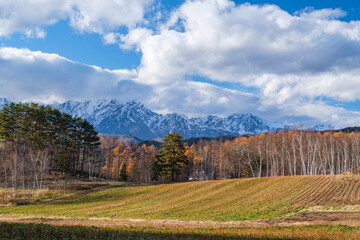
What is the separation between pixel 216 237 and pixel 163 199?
3360cm

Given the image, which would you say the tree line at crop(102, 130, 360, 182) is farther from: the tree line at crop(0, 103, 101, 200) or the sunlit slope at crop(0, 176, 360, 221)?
the tree line at crop(0, 103, 101, 200)

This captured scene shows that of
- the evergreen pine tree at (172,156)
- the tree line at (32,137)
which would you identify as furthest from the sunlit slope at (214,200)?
the tree line at (32,137)

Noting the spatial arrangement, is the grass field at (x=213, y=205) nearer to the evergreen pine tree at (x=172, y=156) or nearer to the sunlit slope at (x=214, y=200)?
the sunlit slope at (x=214, y=200)

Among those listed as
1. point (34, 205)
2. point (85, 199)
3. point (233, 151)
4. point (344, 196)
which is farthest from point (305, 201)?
point (233, 151)

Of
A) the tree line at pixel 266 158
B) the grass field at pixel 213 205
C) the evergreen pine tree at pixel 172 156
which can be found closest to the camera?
the grass field at pixel 213 205

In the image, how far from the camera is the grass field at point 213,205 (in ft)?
84.1

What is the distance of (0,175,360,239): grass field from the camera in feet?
84.1

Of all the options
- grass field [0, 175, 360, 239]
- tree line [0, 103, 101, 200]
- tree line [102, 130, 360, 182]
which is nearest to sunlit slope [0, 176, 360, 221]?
grass field [0, 175, 360, 239]

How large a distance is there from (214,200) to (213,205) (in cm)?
400

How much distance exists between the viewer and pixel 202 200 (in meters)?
43.6

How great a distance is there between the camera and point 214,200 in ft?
140

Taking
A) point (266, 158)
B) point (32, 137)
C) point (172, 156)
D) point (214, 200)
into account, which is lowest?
point (214, 200)

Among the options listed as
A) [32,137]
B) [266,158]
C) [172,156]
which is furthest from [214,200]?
[266,158]

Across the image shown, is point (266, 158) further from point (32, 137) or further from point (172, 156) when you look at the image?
point (32, 137)
